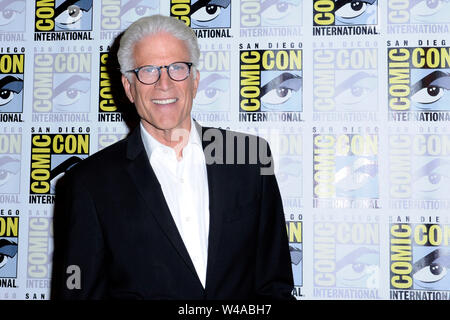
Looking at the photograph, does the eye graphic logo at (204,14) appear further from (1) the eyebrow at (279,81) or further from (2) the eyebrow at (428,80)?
(2) the eyebrow at (428,80)

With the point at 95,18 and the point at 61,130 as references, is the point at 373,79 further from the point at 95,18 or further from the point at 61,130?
the point at 61,130

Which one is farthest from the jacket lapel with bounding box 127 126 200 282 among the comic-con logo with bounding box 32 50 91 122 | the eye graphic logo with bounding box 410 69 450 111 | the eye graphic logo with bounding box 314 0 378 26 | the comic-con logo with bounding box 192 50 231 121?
the eye graphic logo with bounding box 410 69 450 111

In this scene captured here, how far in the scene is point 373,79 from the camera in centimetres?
188

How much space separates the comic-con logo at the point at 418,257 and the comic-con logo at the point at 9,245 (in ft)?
5.04

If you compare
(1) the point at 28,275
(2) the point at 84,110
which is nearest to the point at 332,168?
(2) the point at 84,110

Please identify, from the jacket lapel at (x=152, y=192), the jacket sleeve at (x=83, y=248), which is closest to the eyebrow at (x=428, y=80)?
the jacket lapel at (x=152, y=192)

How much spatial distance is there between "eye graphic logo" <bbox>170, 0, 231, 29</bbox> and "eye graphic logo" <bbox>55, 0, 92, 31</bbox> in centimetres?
38

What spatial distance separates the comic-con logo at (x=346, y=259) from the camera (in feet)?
6.08

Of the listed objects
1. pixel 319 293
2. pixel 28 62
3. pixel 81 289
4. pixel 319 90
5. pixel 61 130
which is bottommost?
pixel 319 293

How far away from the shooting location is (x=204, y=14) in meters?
1.94

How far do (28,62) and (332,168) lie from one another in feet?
4.43

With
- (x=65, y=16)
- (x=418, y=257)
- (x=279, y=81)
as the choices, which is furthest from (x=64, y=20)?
(x=418, y=257)

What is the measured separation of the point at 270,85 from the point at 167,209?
0.82 m

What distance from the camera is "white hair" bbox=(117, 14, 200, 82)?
140 centimetres
